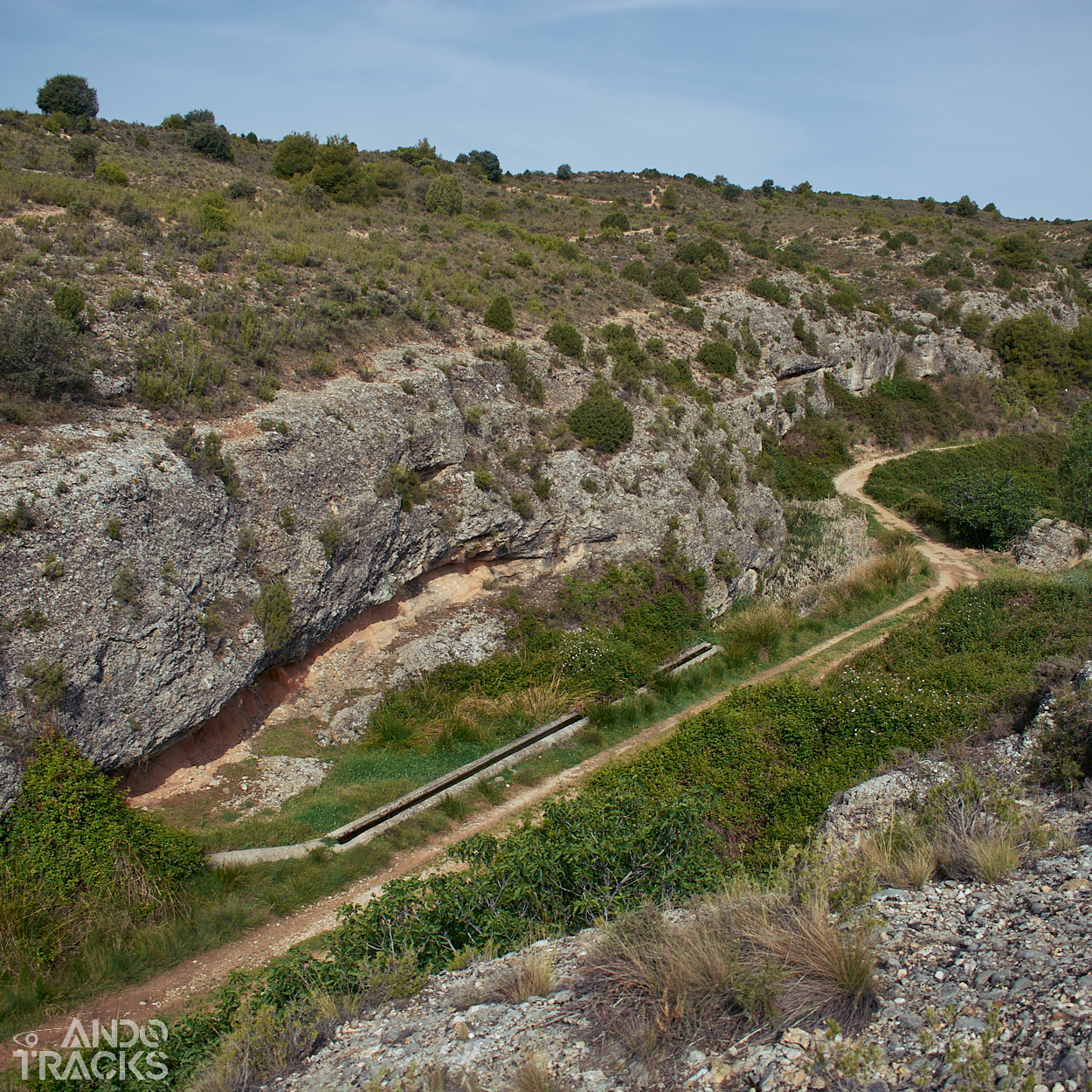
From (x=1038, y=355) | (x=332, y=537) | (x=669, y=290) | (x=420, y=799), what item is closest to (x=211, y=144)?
(x=669, y=290)

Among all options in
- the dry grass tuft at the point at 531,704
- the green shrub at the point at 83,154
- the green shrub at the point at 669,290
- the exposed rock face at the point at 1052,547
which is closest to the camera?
the dry grass tuft at the point at 531,704

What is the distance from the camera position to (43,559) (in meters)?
10.5

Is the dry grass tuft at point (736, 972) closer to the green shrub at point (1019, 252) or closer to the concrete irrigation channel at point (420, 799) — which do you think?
the concrete irrigation channel at point (420, 799)

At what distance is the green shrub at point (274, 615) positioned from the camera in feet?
41.5

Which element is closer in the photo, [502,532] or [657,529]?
[502,532]

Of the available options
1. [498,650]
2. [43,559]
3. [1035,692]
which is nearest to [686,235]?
[498,650]

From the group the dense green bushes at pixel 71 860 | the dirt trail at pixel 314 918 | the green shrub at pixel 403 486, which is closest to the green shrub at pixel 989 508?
the dirt trail at pixel 314 918

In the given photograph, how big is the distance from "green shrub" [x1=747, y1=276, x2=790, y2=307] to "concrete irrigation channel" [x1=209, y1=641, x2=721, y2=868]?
25.2 metres

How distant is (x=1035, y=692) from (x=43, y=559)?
1410cm

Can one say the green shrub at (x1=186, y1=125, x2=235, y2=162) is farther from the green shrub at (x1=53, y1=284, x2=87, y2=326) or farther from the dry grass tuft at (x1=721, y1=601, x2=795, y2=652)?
the dry grass tuft at (x1=721, y1=601, x2=795, y2=652)

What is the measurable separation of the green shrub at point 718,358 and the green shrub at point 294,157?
725 inches

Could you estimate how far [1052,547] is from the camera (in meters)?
22.8

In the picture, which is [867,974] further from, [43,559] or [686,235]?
[686,235]

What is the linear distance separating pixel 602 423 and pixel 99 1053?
54.5 feet
